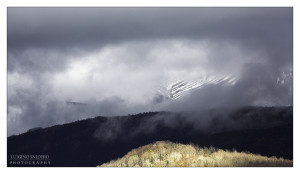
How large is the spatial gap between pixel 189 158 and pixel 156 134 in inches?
247

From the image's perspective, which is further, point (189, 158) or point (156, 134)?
point (156, 134)

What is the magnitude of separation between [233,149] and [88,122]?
15.0 meters

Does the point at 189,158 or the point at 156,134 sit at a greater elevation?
the point at 156,134

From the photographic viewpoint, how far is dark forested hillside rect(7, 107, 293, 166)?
38688 mm

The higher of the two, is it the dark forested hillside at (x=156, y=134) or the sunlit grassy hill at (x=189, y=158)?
the dark forested hillside at (x=156, y=134)

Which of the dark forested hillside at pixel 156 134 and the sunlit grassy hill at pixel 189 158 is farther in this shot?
the dark forested hillside at pixel 156 134

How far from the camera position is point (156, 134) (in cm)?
4344

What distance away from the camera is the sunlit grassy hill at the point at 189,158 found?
36.6 metres

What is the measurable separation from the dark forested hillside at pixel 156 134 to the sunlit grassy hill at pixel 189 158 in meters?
0.90

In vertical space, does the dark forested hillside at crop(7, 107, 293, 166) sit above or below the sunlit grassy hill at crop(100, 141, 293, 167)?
above

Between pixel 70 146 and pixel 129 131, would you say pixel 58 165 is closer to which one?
pixel 70 146

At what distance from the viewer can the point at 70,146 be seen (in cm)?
4319

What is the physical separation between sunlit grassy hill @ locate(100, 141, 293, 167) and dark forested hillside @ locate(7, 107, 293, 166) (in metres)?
0.90

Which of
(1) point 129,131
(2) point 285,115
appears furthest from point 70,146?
(2) point 285,115
